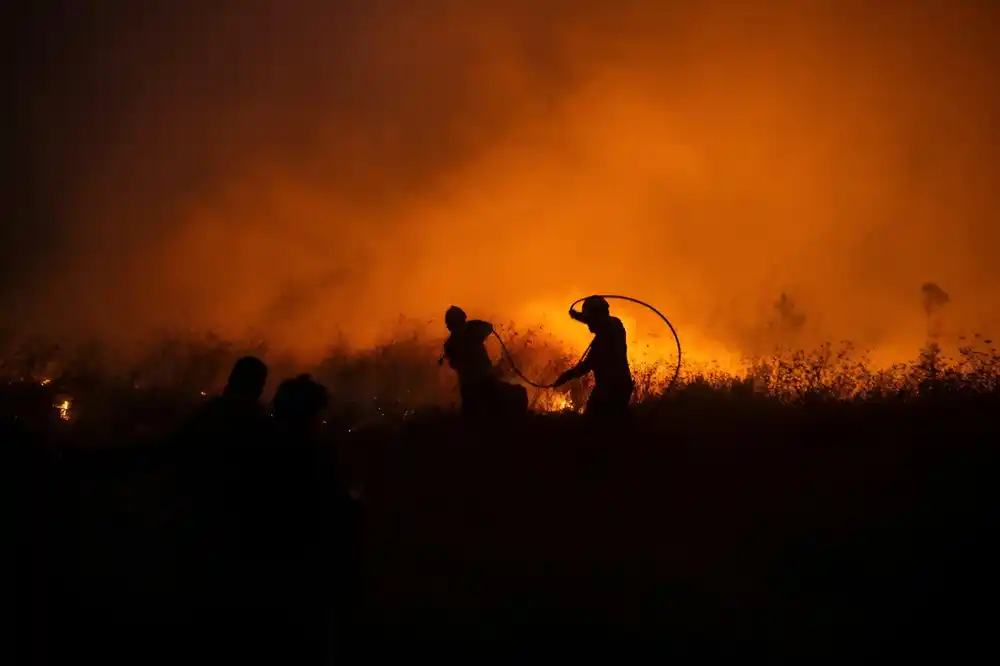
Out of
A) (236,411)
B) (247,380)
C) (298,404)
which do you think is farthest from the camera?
(247,380)

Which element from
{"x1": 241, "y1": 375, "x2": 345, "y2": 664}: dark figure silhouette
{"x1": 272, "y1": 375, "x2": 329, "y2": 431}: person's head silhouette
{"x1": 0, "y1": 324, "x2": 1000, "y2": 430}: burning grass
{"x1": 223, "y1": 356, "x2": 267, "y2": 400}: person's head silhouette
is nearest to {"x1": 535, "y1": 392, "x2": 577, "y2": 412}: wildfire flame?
{"x1": 0, "y1": 324, "x2": 1000, "y2": 430}: burning grass

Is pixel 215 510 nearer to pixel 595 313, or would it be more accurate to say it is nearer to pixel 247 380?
pixel 247 380

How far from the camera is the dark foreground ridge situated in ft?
12.8

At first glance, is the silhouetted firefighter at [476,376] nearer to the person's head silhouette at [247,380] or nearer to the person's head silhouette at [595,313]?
the person's head silhouette at [595,313]

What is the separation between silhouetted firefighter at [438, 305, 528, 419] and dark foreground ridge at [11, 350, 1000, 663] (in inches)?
13.8

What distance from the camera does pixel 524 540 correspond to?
9.07 m

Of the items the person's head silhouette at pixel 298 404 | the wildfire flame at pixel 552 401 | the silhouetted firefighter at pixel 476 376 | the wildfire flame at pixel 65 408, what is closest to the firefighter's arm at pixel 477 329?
the silhouetted firefighter at pixel 476 376

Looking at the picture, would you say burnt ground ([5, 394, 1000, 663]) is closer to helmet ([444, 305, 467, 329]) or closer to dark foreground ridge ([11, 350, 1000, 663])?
dark foreground ridge ([11, 350, 1000, 663])

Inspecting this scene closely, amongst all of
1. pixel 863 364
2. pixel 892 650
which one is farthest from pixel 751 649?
pixel 863 364

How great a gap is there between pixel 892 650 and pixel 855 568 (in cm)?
147

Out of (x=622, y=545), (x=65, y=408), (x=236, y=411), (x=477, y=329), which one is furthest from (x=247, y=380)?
(x=65, y=408)

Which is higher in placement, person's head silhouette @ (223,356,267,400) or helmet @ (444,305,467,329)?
helmet @ (444,305,467,329)

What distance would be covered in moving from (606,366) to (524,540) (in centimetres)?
285

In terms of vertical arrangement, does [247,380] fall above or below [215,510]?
above
